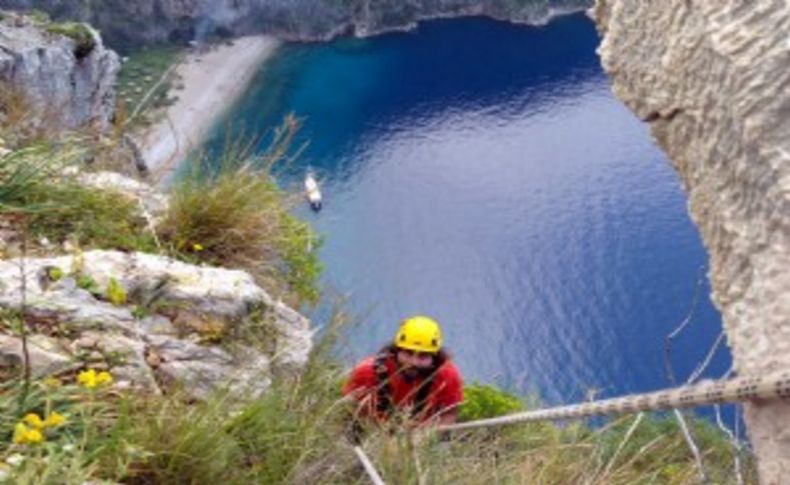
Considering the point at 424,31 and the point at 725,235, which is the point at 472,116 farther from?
the point at 725,235

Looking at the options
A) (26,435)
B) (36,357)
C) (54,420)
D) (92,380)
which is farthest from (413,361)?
(26,435)

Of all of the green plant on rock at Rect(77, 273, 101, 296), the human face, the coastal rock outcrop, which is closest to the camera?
the coastal rock outcrop

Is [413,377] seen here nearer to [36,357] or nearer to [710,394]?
[36,357]

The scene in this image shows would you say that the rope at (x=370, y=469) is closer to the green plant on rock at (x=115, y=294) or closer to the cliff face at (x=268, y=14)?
the green plant on rock at (x=115, y=294)

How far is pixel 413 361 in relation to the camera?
4.89 metres

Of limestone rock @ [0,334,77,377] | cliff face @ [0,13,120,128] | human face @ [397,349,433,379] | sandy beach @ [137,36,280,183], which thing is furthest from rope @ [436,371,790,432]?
sandy beach @ [137,36,280,183]

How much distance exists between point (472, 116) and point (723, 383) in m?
46.3

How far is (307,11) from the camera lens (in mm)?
61531

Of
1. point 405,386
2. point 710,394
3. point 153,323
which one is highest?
point 710,394

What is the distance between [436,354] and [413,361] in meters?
0.30

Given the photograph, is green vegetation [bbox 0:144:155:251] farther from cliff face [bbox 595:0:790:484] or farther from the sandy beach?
the sandy beach

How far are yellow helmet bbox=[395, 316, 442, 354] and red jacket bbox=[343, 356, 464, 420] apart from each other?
0.12 metres

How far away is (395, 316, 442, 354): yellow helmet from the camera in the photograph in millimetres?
5074

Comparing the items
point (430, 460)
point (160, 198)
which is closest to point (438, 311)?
point (160, 198)
